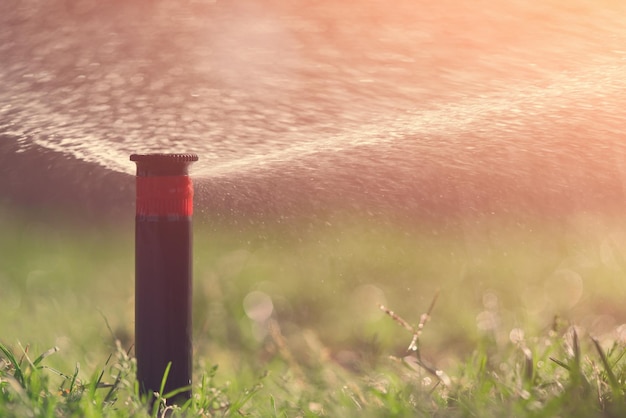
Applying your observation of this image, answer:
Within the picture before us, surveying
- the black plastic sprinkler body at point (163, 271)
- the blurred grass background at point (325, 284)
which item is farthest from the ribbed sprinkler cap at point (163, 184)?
the blurred grass background at point (325, 284)

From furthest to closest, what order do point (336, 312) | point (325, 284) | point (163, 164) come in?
1. point (325, 284)
2. point (336, 312)
3. point (163, 164)

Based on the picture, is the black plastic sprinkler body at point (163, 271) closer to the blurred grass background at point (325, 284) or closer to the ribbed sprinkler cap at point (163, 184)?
the ribbed sprinkler cap at point (163, 184)

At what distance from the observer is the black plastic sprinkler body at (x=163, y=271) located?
1859 mm

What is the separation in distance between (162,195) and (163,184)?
0.03m

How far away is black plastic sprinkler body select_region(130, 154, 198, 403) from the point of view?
186cm

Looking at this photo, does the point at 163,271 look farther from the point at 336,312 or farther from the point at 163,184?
the point at 336,312

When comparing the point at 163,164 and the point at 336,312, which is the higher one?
the point at 163,164

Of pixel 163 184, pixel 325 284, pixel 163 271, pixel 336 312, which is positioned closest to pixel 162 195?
pixel 163 184

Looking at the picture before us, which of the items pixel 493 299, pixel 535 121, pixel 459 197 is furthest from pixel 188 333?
pixel 459 197

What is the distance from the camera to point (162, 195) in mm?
1864

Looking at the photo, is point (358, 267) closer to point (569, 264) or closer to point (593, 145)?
point (569, 264)

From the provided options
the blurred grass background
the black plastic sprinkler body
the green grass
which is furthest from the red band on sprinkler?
the blurred grass background

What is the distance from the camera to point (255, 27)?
161 cm

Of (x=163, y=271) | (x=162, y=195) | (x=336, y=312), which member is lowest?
(x=336, y=312)
